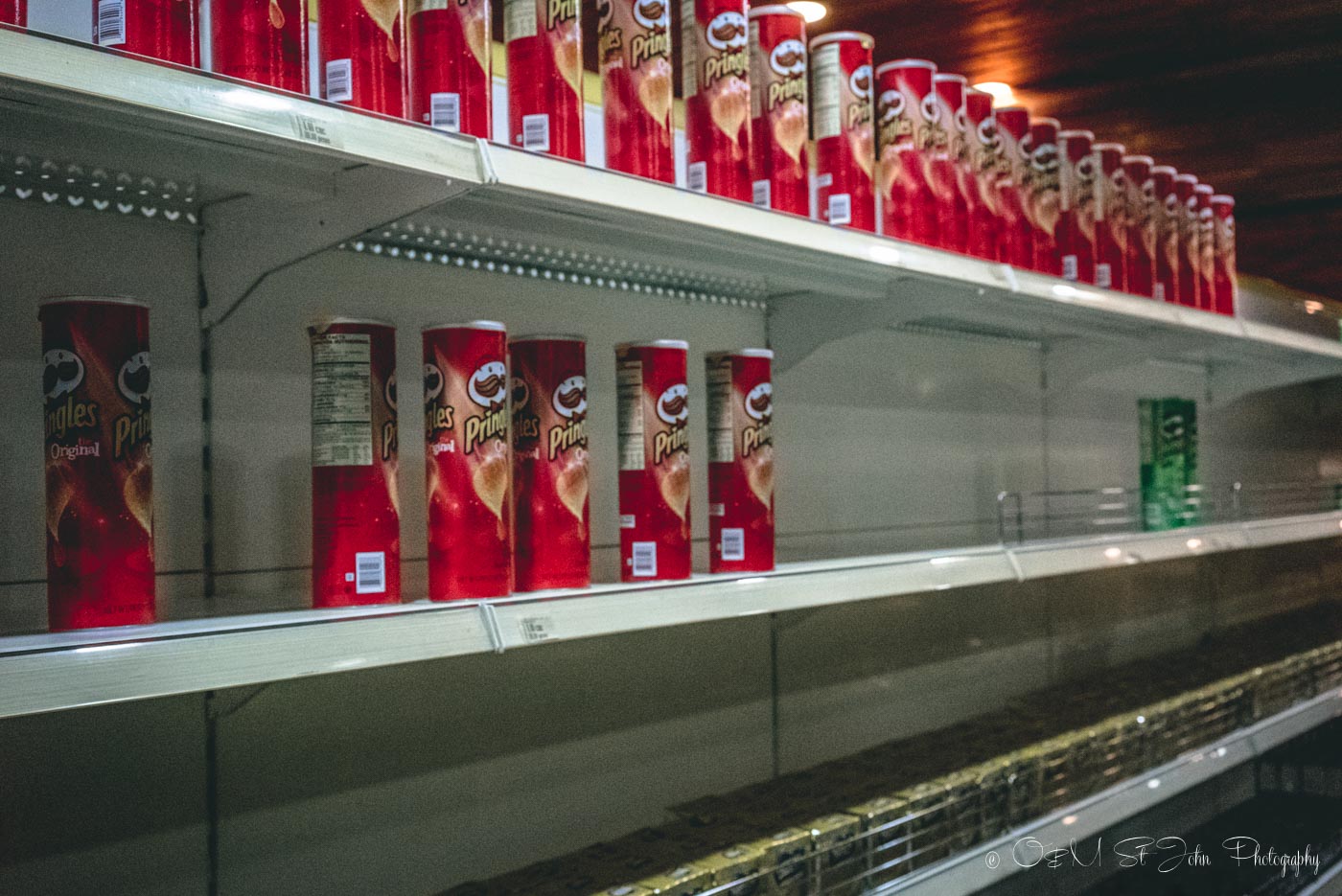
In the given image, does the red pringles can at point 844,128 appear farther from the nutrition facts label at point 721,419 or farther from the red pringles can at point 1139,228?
the red pringles can at point 1139,228

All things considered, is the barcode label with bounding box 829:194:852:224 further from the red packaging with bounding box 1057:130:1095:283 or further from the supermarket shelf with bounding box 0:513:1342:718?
the red packaging with bounding box 1057:130:1095:283

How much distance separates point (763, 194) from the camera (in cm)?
153

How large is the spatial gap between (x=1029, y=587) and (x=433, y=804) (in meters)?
1.73

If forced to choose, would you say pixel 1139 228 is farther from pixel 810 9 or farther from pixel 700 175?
pixel 700 175

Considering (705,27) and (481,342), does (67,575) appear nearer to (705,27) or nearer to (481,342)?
(481,342)

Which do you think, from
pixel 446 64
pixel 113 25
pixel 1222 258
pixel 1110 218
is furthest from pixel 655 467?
pixel 1222 258

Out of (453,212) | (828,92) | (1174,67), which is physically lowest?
(453,212)

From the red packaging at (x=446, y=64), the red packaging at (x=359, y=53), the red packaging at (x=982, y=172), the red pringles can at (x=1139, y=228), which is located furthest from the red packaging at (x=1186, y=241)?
the red packaging at (x=359, y=53)

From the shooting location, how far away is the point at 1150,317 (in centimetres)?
212

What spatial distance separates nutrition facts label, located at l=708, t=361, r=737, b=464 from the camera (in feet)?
4.76

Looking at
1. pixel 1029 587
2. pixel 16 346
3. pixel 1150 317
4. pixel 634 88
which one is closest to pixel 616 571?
pixel 634 88

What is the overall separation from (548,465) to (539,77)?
410mm

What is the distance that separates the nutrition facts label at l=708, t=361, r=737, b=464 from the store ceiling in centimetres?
72

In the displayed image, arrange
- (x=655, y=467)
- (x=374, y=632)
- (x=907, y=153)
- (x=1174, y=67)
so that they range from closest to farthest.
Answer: (x=374, y=632) → (x=655, y=467) → (x=907, y=153) → (x=1174, y=67)
